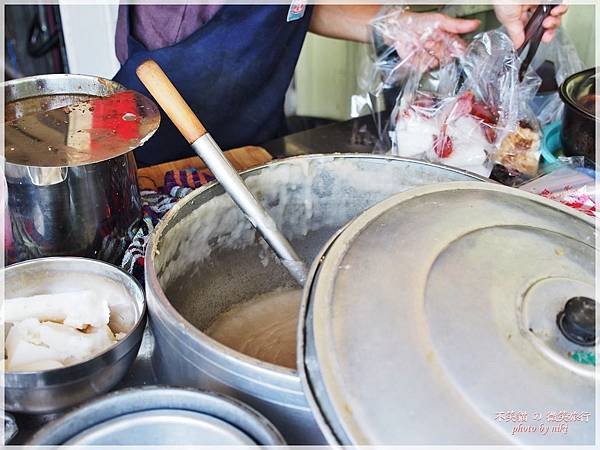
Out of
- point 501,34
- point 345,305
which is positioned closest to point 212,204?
point 345,305

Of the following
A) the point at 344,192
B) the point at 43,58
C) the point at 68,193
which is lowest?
the point at 43,58

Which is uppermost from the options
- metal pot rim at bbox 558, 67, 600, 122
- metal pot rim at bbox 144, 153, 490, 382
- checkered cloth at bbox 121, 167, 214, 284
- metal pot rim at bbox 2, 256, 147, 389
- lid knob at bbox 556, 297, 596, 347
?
metal pot rim at bbox 558, 67, 600, 122

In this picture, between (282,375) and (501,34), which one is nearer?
(282,375)

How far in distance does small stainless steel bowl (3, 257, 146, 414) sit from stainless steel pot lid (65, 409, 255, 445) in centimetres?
6

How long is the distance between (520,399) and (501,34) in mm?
852

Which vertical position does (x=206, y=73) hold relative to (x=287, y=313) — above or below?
above

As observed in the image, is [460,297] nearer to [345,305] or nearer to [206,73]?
[345,305]

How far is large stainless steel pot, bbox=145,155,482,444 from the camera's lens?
0.66 meters

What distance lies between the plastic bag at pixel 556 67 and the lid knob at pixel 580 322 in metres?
0.82

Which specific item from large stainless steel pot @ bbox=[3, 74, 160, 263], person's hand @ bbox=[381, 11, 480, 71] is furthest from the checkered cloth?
person's hand @ bbox=[381, 11, 480, 71]

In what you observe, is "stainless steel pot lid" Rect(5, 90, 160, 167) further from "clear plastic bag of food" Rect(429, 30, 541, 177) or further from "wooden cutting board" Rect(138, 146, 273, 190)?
"clear plastic bag of food" Rect(429, 30, 541, 177)

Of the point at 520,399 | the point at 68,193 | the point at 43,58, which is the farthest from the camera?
the point at 43,58

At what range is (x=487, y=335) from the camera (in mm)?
553

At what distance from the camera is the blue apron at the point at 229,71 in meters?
1.28
